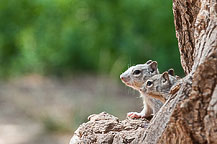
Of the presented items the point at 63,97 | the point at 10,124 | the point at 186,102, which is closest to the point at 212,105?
the point at 186,102

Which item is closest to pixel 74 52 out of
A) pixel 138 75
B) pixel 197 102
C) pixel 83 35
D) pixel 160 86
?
pixel 83 35

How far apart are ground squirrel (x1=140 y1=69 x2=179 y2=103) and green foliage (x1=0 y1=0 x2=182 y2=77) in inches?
208

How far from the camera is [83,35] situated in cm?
959

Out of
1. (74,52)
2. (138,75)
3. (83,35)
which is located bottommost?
(138,75)

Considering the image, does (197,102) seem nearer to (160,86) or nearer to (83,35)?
(160,86)

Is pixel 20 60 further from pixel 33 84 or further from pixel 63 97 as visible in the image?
pixel 63 97

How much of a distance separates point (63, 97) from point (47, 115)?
109 cm

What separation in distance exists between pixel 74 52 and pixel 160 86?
21.3 feet

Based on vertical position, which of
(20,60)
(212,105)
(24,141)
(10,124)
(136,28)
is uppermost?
(20,60)

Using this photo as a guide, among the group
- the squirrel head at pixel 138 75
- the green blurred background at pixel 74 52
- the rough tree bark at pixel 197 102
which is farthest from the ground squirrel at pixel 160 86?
the green blurred background at pixel 74 52

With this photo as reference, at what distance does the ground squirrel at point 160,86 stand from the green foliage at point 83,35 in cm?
530

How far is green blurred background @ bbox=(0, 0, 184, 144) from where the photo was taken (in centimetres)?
873

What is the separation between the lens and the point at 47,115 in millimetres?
8086

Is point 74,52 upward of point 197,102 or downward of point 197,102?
upward
